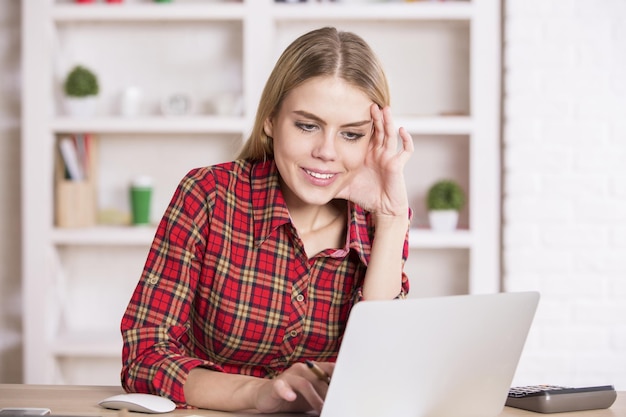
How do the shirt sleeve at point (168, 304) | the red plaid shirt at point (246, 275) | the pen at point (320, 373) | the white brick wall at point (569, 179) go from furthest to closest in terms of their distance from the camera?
the white brick wall at point (569, 179), the red plaid shirt at point (246, 275), the shirt sleeve at point (168, 304), the pen at point (320, 373)

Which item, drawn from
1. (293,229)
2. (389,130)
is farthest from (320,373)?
(389,130)

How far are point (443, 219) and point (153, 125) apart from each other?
1219 millimetres

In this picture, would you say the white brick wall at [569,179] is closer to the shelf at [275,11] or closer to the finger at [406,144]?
the shelf at [275,11]

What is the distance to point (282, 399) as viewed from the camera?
1.22 m

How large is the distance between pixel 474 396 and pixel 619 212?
7.31ft

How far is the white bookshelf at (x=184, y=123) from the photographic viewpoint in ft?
10.5

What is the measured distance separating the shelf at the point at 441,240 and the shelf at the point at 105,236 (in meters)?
1.04

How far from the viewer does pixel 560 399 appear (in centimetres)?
130

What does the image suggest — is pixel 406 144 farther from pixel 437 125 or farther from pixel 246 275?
pixel 437 125

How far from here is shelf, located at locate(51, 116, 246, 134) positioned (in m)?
3.23

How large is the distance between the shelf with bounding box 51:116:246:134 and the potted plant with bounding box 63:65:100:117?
0.06m

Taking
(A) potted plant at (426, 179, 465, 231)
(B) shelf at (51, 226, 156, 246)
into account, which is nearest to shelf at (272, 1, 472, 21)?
(A) potted plant at (426, 179, 465, 231)

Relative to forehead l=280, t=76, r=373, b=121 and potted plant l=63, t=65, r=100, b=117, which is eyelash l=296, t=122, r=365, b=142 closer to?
forehead l=280, t=76, r=373, b=121

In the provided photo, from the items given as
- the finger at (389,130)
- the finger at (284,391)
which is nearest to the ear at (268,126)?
the finger at (389,130)
